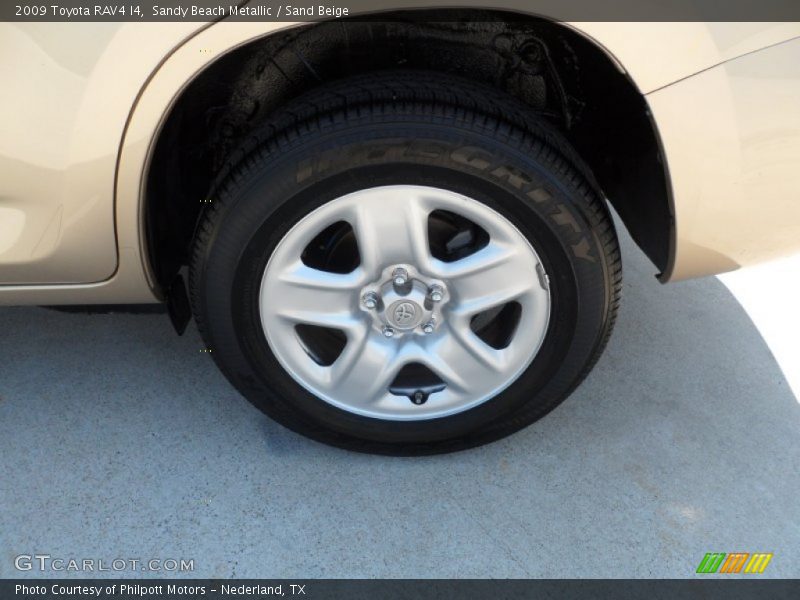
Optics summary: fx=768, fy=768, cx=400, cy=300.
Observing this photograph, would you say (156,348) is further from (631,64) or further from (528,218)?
(631,64)

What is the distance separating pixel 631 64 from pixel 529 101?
1.40ft

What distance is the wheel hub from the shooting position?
158cm

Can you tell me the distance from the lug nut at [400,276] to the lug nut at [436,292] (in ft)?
0.20

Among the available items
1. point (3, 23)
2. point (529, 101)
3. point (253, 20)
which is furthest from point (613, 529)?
point (3, 23)

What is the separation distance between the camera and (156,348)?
6.93 feet

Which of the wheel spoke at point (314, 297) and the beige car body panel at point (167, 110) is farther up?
the beige car body panel at point (167, 110)

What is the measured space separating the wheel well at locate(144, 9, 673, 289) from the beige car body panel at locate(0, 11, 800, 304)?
0.10 meters

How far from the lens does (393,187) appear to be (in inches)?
58.2

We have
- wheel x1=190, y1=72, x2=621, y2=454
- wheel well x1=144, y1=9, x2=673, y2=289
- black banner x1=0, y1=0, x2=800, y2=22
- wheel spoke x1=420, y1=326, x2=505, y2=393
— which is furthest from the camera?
wheel spoke x1=420, y1=326, x2=505, y2=393

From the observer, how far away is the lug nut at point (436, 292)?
160 centimetres

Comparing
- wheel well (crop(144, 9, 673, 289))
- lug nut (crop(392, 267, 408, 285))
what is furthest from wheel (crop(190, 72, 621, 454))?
wheel well (crop(144, 9, 673, 289))

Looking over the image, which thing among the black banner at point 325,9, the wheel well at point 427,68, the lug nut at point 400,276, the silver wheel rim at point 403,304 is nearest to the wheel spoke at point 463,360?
the silver wheel rim at point 403,304
